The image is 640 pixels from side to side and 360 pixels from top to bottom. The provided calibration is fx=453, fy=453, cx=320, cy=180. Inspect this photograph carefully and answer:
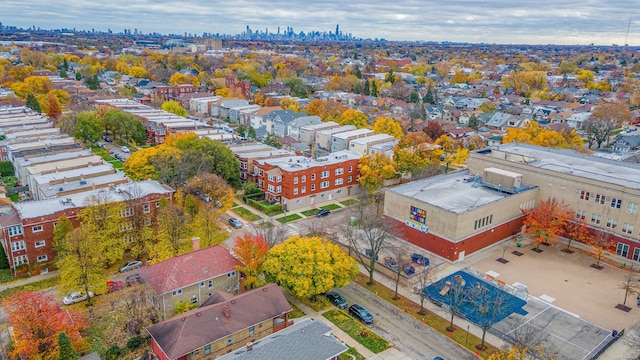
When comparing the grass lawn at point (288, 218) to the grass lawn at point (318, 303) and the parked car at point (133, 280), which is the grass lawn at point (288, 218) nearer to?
the grass lawn at point (318, 303)

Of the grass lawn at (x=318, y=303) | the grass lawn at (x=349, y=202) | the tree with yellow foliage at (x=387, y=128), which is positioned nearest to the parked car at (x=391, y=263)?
the grass lawn at (x=318, y=303)

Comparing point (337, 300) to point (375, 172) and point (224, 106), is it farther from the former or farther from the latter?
point (224, 106)

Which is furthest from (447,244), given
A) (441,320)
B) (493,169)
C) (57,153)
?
(57,153)

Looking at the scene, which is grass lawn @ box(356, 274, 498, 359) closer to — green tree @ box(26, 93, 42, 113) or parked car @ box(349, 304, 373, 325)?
parked car @ box(349, 304, 373, 325)

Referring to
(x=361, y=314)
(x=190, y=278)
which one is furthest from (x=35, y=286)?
(x=361, y=314)

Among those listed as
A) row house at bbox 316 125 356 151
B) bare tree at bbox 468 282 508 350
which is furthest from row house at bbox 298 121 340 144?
bare tree at bbox 468 282 508 350

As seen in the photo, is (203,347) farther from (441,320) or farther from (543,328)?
(543,328)
